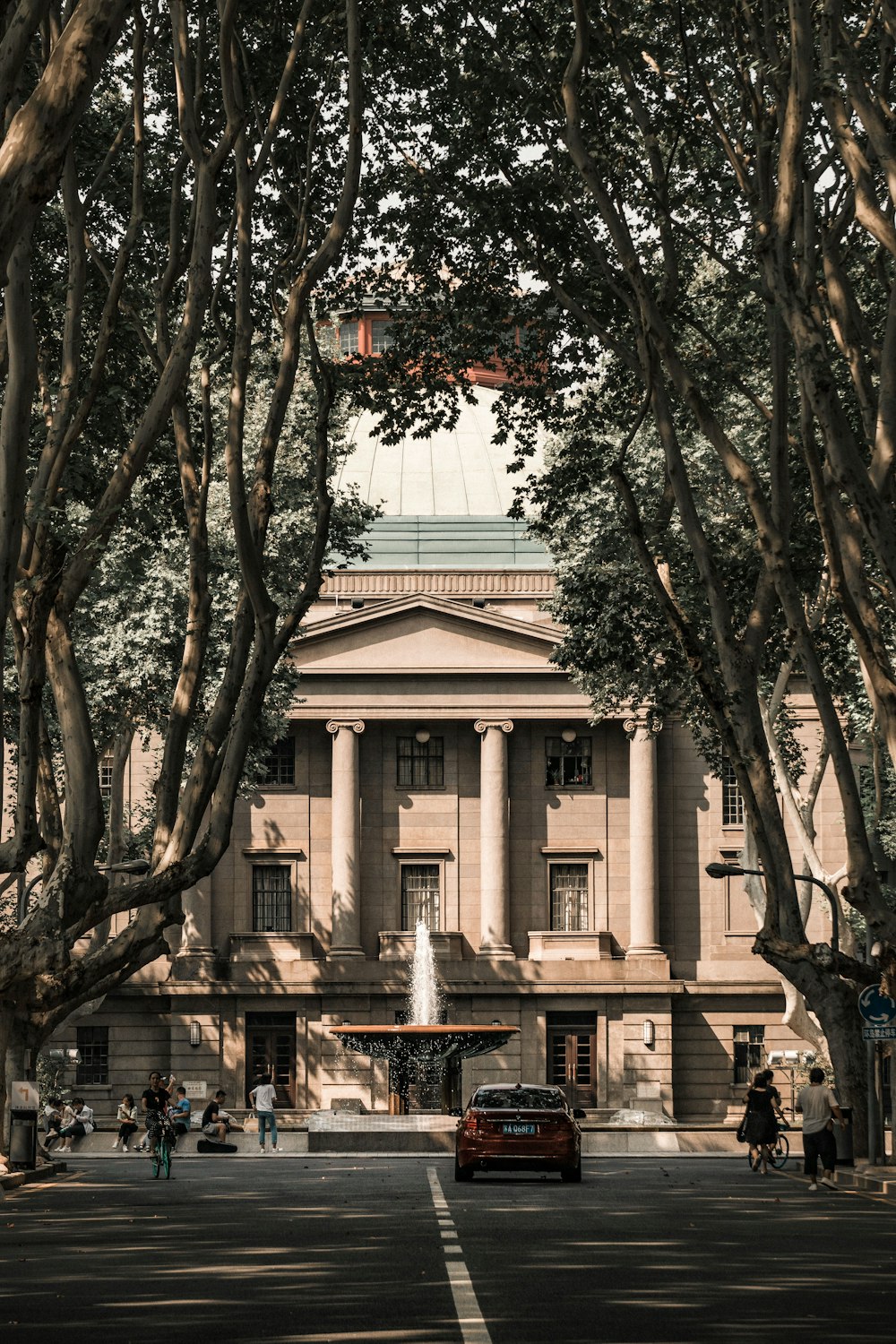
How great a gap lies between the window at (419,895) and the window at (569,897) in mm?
3277

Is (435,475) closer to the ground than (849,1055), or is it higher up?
higher up

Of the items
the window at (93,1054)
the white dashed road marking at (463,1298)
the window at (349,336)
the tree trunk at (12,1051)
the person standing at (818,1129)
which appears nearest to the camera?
the white dashed road marking at (463,1298)

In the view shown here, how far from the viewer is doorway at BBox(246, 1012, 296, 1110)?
59500 mm

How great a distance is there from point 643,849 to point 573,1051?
5732 millimetres

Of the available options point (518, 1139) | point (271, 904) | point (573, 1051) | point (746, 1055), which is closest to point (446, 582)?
Result: point (271, 904)

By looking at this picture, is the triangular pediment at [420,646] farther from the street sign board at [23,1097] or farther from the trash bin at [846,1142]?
the trash bin at [846,1142]

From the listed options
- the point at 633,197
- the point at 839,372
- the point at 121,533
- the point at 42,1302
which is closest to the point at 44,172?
the point at 42,1302

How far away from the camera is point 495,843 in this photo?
59.9 metres

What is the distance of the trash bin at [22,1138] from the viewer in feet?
95.0

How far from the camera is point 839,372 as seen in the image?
27.1 meters

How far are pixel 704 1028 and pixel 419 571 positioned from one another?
15282 millimetres

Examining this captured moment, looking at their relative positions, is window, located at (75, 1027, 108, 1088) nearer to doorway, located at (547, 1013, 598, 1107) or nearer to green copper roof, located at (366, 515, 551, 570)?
doorway, located at (547, 1013, 598, 1107)

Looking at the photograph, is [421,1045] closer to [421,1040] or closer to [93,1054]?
[421,1040]

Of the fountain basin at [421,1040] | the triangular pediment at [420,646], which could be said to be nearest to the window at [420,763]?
the triangular pediment at [420,646]
